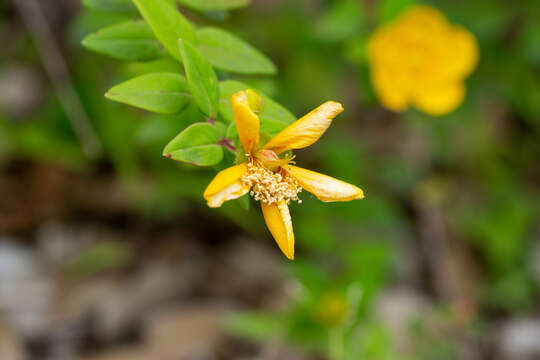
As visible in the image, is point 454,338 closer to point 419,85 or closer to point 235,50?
point 419,85

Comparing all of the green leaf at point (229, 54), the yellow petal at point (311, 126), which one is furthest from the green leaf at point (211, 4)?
the yellow petal at point (311, 126)

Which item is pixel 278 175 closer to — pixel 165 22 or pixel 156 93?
pixel 156 93

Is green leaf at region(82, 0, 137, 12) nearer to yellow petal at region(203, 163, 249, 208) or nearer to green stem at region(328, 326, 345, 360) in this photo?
yellow petal at region(203, 163, 249, 208)

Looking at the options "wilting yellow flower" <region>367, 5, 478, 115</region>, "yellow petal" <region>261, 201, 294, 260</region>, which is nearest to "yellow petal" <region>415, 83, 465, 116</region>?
"wilting yellow flower" <region>367, 5, 478, 115</region>

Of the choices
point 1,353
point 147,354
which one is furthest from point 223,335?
point 1,353

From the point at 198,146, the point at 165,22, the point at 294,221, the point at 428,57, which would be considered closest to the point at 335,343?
the point at 294,221

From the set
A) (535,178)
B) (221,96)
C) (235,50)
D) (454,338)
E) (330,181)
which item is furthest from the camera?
(535,178)
